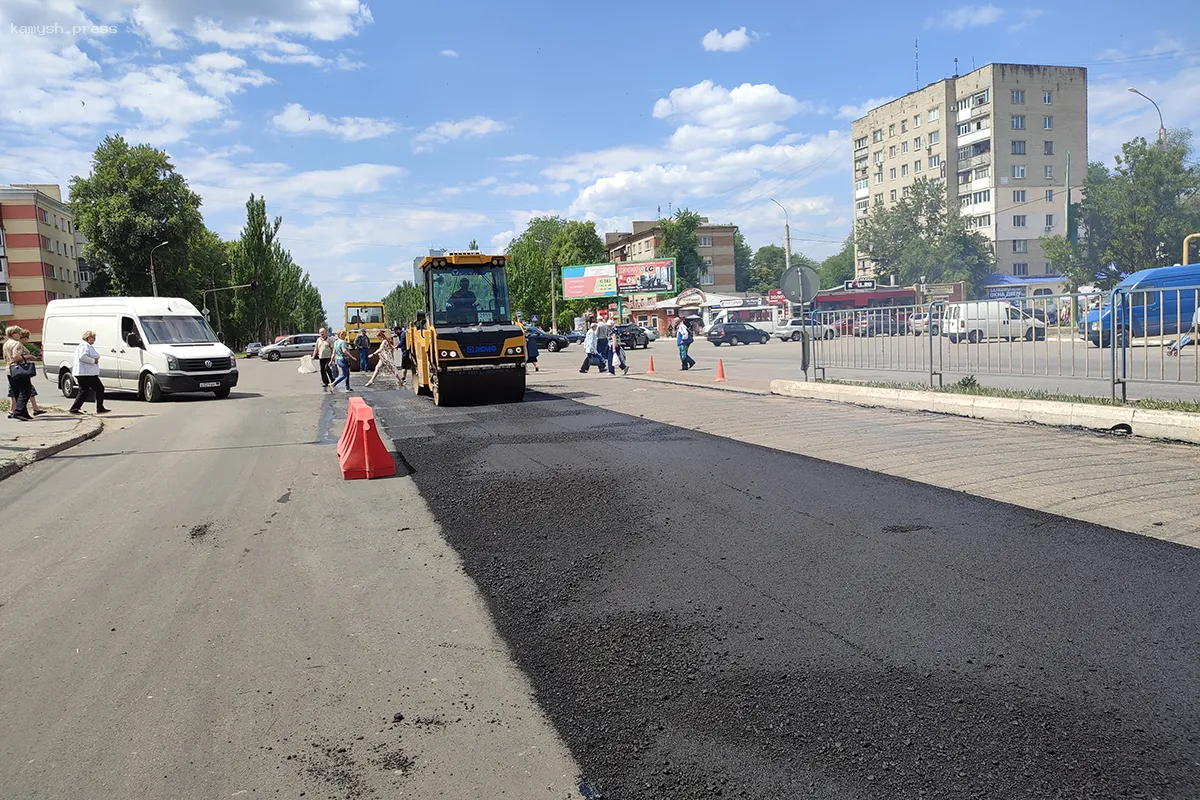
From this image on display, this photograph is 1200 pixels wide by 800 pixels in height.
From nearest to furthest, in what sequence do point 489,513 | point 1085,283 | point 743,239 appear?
point 489,513, point 1085,283, point 743,239

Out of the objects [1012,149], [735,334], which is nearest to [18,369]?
[735,334]

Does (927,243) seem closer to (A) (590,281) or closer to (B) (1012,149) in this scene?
(B) (1012,149)

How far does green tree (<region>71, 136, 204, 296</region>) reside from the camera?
6197 centimetres

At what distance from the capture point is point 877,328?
1569 cm

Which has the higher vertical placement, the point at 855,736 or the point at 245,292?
the point at 245,292

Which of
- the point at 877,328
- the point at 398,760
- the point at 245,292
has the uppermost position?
the point at 245,292

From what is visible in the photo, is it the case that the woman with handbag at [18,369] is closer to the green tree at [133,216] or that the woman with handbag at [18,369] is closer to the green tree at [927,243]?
the green tree at [133,216]

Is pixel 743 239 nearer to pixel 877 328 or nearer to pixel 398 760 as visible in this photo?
pixel 877 328

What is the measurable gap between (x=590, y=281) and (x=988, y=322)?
71.1 metres

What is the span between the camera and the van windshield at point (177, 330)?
837 inches

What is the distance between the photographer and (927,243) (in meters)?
73.4

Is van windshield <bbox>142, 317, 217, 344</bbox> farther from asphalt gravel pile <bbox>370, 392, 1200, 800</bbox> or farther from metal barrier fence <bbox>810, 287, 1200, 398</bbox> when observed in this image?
asphalt gravel pile <bbox>370, 392, 1200, 800</bbox>

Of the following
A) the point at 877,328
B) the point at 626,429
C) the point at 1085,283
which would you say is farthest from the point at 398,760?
the point at 1085,283

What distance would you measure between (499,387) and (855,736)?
1497cm
